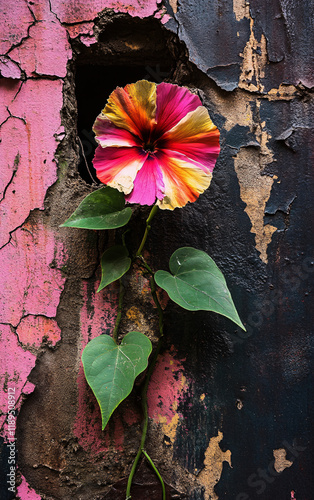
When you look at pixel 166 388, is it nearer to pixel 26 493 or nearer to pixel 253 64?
pixel 26 493

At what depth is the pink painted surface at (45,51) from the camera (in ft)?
3.22

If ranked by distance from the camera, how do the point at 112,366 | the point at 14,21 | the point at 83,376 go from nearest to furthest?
the point at 112,366 → the point at 83,376 → the point at 14,21

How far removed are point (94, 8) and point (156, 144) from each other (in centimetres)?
47

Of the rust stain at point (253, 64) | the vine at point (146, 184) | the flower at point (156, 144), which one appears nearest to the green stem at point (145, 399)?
the vine at point (146, 184)

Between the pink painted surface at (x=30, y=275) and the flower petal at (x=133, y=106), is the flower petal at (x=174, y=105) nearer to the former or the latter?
the flower petal at (x=133, y=106)

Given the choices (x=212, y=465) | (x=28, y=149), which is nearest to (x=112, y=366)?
(x=212, y=465)

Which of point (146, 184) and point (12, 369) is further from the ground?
point (146, 184)

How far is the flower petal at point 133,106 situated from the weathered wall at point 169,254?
219 millimetres

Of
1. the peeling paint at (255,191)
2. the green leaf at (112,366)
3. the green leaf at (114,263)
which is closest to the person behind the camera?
the green leaf at (112,366)

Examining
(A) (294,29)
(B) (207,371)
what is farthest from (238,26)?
(B) (207,371)

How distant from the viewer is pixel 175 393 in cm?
90

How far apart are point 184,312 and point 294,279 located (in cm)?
31

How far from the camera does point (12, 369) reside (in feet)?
2.89

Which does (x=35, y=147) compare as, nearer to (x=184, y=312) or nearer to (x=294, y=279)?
(x=184, y=312)
